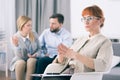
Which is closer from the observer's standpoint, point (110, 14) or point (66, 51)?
point (66, 51)

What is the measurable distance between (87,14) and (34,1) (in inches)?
99.6

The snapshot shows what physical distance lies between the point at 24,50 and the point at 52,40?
47 centimetres

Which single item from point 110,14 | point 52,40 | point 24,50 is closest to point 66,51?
point 24,50

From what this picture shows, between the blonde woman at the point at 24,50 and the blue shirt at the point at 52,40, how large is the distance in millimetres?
156

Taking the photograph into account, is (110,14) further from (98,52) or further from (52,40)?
(98,52)

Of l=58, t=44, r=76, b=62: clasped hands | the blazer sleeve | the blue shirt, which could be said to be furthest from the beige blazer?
the blue shirt

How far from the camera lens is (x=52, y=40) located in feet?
12.3

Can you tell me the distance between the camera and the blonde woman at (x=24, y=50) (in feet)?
11.0

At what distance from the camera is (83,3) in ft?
13.9

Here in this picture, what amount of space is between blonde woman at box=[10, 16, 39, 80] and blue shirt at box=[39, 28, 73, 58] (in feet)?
0.51

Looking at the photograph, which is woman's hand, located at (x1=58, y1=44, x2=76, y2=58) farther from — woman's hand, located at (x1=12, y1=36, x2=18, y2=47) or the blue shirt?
the blue shirt

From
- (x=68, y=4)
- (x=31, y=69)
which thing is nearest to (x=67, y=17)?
(x=68, y=4)

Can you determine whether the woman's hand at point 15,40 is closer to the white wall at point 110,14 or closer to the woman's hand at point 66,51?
the white wall at point 110,14

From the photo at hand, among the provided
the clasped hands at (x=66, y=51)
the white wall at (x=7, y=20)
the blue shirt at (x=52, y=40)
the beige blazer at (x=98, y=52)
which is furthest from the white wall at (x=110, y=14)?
the clasped hands at (x=66, y=51)
